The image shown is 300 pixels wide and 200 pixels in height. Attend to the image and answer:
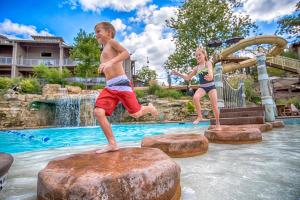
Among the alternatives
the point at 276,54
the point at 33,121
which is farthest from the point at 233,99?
the point at 33,121

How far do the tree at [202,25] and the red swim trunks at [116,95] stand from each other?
2054cm

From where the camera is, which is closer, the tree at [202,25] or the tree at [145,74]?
the tree at [202,25]

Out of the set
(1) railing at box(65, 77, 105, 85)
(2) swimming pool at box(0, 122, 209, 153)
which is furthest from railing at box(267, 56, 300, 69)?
(1) railing at box(65, 77, 105, 85)

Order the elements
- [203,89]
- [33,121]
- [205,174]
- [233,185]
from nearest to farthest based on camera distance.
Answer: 1. [233,185]
2. [205,174]
3. [203,89]
4. [33,121]

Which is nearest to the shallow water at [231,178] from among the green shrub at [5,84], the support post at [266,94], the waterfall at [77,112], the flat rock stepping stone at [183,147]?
the flat rock stepping stone at [183,147]

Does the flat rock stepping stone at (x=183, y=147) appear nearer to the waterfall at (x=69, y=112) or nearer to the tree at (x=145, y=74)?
the waterfall at (x=69, y=112)

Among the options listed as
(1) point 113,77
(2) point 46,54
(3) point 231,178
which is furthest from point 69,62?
(3) point 231,178

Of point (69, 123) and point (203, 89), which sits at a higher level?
point (203, 89)

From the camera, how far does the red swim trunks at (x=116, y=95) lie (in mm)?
2092

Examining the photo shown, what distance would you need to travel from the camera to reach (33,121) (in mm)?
14758

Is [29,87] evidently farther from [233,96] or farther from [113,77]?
[113,77]

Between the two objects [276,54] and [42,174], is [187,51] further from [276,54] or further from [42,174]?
[42,174]

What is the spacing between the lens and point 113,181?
111cm

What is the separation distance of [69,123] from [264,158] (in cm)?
1582
